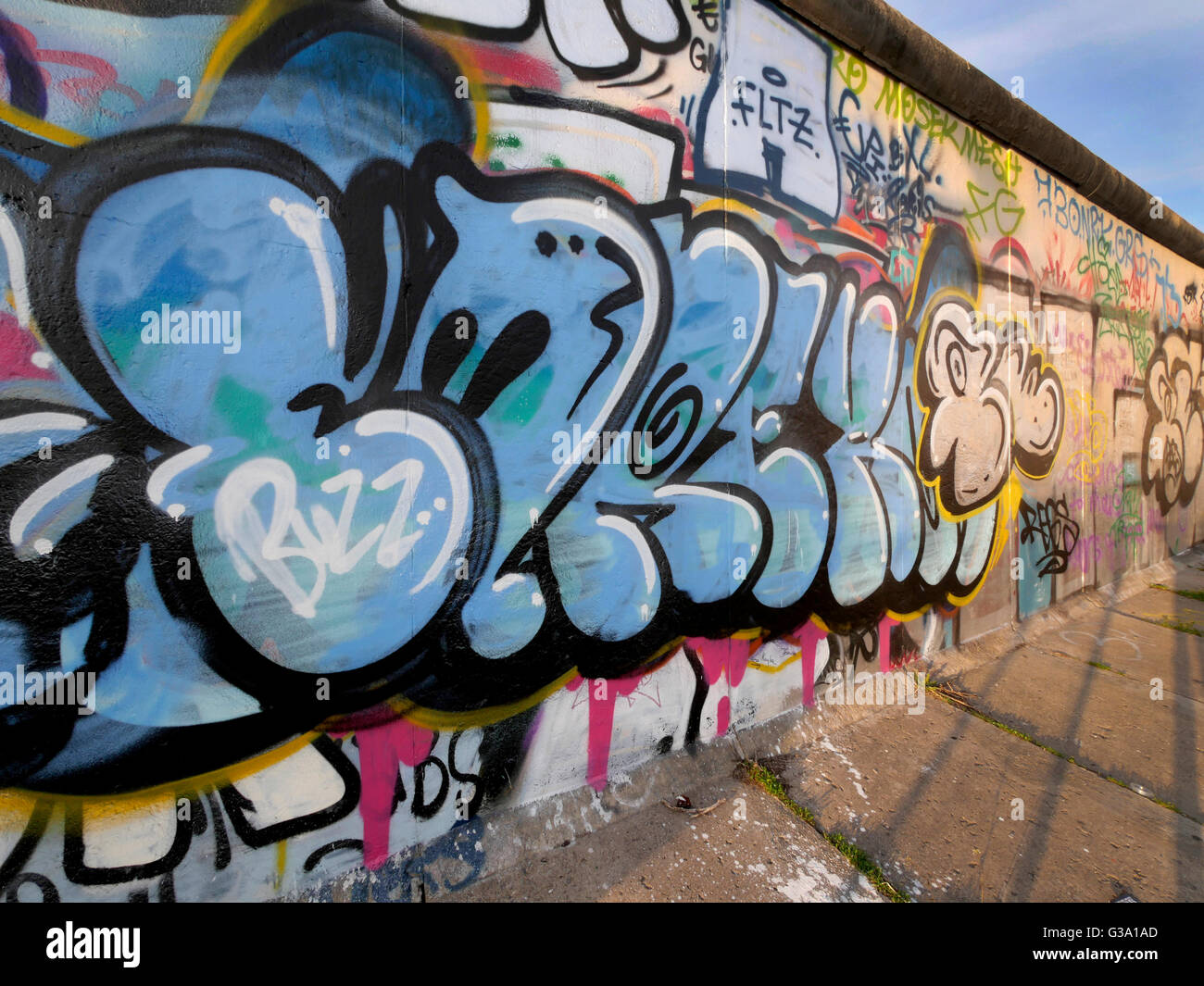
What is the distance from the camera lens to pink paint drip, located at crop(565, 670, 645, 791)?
98.7 inches

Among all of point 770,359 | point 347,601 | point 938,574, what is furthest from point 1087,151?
point 347,601

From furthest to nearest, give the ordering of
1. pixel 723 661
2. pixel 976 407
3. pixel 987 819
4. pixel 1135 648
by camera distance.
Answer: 1. pixel 1135 648
2. pixel 976 407
3. pixel 723 661
4. pixel 987 819

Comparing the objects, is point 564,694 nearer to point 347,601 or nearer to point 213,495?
point 347,601

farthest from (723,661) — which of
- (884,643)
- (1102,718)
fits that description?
(1102,718)

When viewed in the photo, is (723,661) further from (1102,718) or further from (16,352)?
(16,352)

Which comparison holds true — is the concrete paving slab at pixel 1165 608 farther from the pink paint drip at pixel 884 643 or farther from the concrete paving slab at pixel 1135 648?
the pink paint drip at pixel 884 643

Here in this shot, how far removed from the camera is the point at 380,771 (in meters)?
2.05

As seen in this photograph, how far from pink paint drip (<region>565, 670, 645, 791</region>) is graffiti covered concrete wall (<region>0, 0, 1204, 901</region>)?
29 millimetres

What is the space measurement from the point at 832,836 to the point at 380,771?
6.15ft

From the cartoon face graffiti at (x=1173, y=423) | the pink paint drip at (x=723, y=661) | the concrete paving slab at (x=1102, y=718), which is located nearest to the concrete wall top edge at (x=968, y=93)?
the cartoon face graffiti at (x=1173, y=423)

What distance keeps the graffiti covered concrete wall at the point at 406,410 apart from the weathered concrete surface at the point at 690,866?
0.21m

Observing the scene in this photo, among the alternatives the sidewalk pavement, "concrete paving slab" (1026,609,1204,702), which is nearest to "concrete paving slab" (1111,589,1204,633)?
"concrete paving slab" (1026,609,1204,702)

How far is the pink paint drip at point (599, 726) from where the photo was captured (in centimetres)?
251
